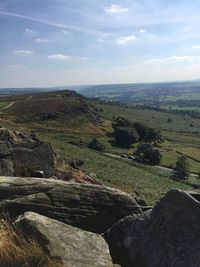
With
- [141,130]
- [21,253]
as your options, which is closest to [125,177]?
[21,253]

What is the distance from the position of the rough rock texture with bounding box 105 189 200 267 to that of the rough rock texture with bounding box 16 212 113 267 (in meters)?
0.94

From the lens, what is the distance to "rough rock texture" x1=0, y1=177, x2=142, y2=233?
11727 mm

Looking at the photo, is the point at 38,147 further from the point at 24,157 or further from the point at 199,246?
the point at 199,246

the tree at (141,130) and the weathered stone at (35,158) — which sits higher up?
the weathered stone at (35,158)

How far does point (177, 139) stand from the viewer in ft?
488

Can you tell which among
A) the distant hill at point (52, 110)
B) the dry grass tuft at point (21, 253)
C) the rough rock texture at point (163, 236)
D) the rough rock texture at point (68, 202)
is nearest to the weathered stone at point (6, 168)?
the rough rock texture at point (68, 202)

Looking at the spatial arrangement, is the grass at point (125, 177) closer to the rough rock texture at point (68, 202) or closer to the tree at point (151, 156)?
the tree at point (151, 156)

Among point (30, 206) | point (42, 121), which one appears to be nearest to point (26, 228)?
point (30, 206)

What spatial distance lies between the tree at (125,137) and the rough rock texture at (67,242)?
11379 centimetres

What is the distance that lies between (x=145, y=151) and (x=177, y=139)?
4213 centimetres

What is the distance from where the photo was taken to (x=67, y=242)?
9203mm

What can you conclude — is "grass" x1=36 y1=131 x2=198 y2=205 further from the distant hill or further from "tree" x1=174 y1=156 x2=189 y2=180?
the distant hill

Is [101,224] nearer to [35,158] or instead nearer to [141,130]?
[35,158]

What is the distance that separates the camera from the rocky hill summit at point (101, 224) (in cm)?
914
